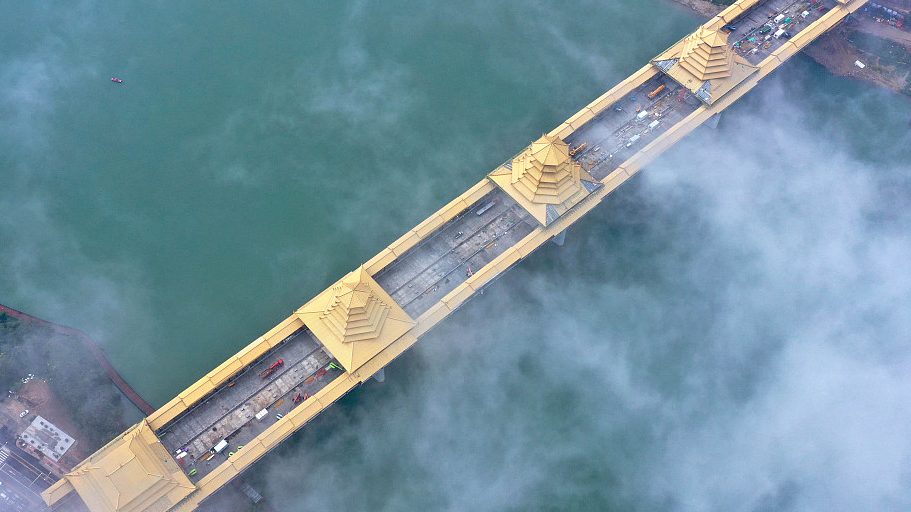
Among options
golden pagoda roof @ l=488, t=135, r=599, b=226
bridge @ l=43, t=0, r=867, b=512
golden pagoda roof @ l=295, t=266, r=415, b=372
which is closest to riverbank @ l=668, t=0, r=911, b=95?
bridge @ l=43, t=0, r=867, b=512

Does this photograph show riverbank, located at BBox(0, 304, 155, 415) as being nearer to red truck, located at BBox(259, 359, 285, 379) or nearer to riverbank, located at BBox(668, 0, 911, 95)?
red truck, located at BBox(259, 359, 285, 379)

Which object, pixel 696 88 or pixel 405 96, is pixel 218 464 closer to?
pixel 405 96

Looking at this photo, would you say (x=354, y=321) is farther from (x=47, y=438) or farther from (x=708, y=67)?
(x=708, y=67)

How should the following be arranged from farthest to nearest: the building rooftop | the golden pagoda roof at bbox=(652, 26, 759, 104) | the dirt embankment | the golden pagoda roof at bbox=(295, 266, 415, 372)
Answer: the golden pagoda roof at bbox=(652, 26, 759, 104) < the dirt embankment < the building rooftop < the golden pagoda roof at bbox=(295, 266, 415, 372)

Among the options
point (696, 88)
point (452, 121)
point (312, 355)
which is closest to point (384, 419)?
point (312, 355)

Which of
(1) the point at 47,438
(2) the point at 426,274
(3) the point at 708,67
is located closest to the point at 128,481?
(1) the point at 47,438

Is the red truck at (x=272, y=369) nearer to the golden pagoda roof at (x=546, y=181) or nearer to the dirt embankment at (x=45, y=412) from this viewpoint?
the dirt embankment at (x=45, y=412)
